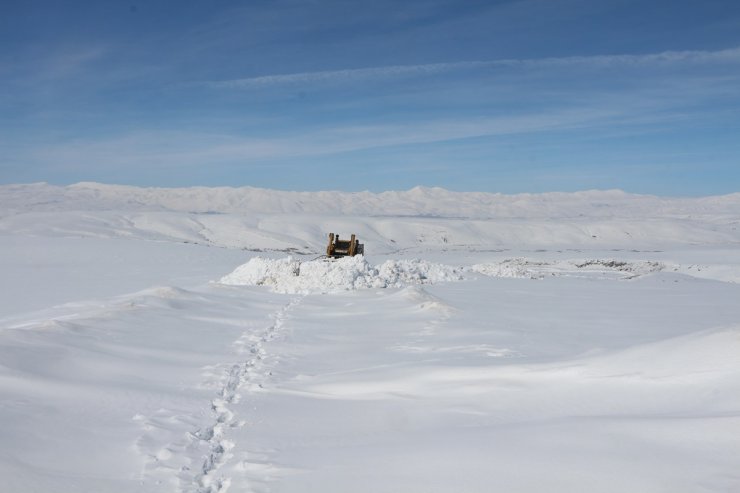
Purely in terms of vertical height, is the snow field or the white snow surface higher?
the snow field

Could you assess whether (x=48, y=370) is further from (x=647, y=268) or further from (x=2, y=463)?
(x=647, y=268)

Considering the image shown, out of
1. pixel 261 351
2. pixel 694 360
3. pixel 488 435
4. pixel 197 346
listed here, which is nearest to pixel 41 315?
pixel 197 346

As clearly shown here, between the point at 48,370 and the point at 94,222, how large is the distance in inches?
2072

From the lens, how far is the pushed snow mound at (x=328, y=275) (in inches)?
589

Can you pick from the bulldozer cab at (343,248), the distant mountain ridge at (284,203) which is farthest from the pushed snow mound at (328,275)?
the distant mountain ridge at (284,203)

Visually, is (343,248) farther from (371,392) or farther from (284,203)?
(284,203)

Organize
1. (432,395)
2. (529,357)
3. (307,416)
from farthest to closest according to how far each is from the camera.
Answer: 1. (529,357)
2. (432,395)
3. (307,416)

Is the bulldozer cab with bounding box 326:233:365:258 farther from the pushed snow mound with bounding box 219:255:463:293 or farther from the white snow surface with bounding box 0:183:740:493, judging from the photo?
the white snow surface with bounding box 0:183:740:493

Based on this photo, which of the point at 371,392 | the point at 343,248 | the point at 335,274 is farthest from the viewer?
the point at 343,248

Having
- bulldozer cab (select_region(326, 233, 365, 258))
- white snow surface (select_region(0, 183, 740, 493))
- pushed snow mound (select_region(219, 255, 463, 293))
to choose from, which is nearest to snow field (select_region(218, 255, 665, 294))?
pushed snow mound (select_region(219, 255, 463, 293))

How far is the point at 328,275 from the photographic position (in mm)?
15266

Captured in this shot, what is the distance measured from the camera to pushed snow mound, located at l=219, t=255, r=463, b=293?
49.1ft

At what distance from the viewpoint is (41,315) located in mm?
10539

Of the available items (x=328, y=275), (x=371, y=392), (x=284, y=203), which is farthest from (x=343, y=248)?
(x=284, y=203)
